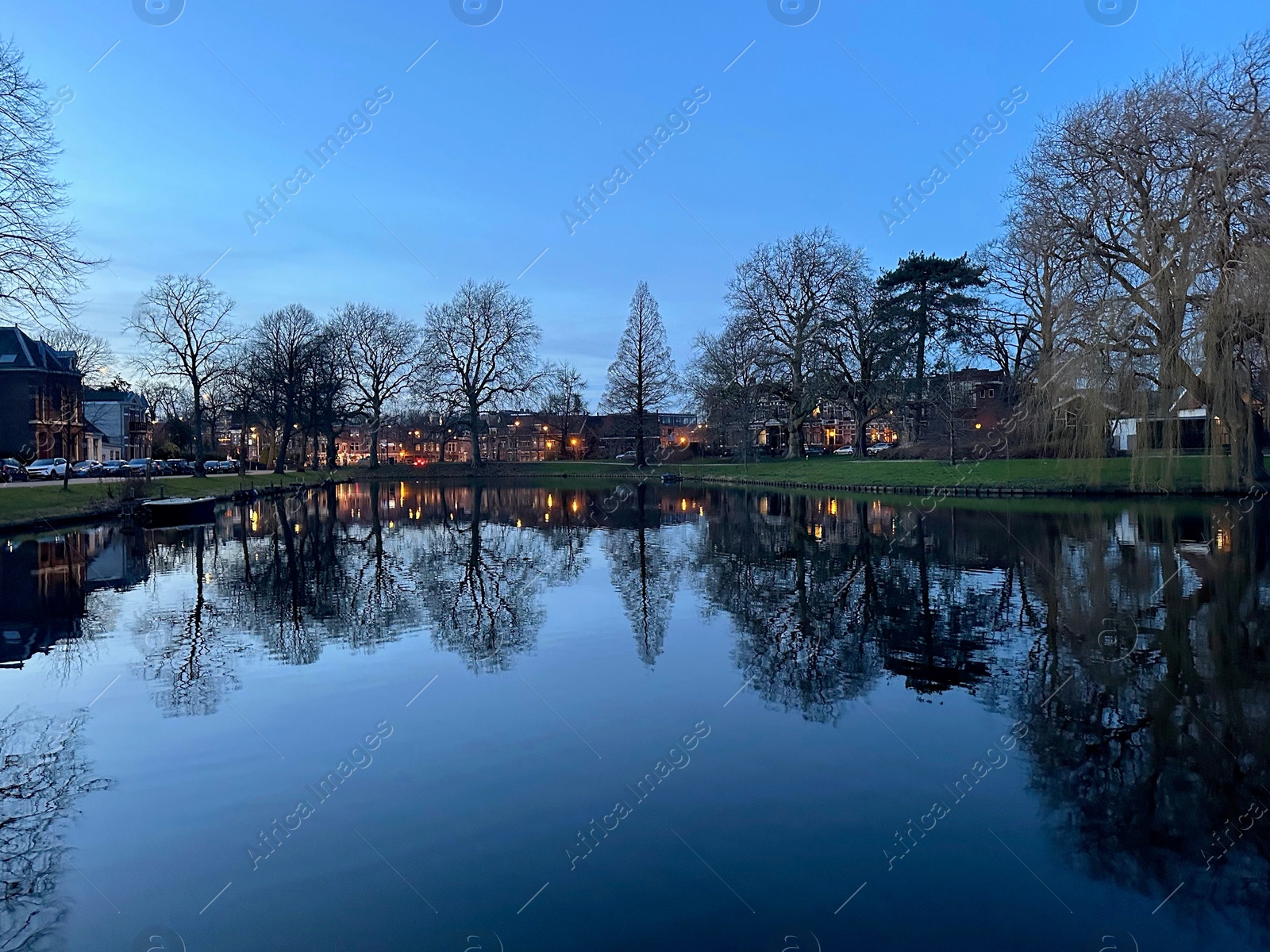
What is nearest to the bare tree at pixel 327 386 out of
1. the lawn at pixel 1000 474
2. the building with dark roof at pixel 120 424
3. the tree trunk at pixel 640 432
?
the tree trunk at pixel 640 432

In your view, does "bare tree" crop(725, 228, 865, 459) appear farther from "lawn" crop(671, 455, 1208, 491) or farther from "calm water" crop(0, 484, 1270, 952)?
"calm water" crop(0, 484, 1270, 952)

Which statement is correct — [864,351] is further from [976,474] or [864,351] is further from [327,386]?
[327,386]

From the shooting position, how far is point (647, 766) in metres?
6.93

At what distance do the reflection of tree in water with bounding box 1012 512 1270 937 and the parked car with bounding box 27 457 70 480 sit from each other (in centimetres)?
5030

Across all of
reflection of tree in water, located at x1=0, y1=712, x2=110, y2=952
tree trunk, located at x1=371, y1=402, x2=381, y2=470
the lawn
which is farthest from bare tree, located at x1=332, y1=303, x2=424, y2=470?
reflection of tree in water, located at x1=0, y1=712, x2=110, y2=952

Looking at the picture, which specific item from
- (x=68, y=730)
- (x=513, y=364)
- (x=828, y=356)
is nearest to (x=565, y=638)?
(x=68, y=730)

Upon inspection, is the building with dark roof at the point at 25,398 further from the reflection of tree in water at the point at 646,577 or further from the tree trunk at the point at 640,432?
the reflection of tree in water at the point at 646,577

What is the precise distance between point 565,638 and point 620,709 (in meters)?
3.21

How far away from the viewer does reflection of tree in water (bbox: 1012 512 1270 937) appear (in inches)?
206

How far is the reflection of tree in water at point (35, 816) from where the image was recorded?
4840mm

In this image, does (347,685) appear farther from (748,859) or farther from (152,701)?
(748,859)

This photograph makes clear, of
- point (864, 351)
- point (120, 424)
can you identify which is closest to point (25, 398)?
point (120, 424)

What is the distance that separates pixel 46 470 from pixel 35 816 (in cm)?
5561

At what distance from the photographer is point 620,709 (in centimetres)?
837
